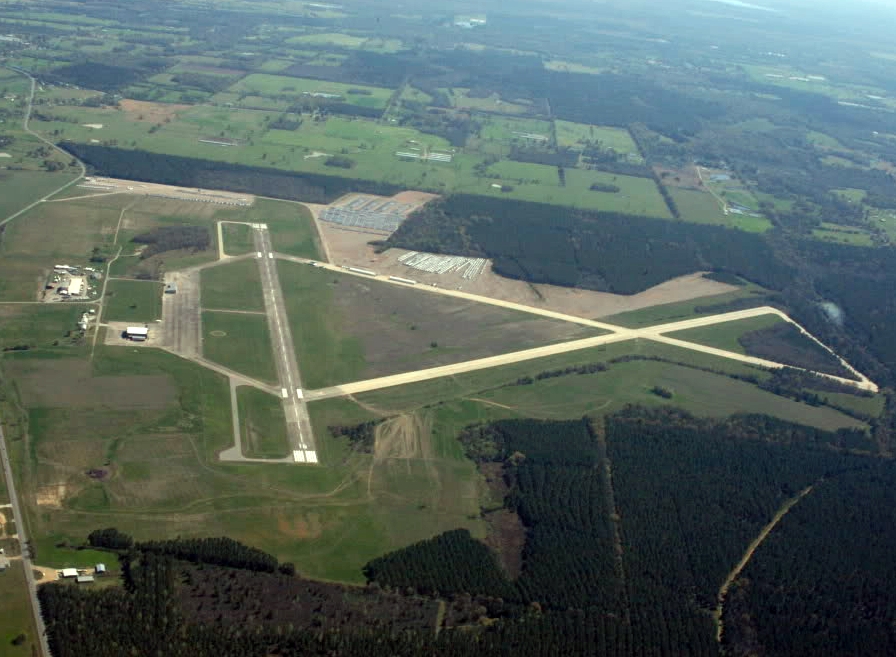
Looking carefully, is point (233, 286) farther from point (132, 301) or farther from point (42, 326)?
point (42, 326)

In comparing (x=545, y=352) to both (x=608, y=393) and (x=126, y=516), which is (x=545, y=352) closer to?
(x=608, y=393)

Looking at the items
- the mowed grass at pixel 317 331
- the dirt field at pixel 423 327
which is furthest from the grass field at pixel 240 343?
the dirt field at pixel 423 327

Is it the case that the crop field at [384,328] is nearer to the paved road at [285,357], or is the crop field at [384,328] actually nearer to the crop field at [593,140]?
the paved road at [285,357]

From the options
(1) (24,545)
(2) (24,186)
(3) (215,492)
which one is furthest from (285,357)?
(2) (24,186)

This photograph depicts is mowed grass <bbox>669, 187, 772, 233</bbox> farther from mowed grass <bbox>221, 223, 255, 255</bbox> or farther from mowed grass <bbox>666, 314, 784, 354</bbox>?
mowed grass <bbox>221, 223, 255, 255</bbox>

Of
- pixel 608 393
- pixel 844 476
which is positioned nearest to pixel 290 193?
pixel 608 393

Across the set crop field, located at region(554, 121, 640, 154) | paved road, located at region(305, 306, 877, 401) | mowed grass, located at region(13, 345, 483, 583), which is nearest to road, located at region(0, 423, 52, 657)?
mowed grass, located at region(13, 345, 483, 583)
